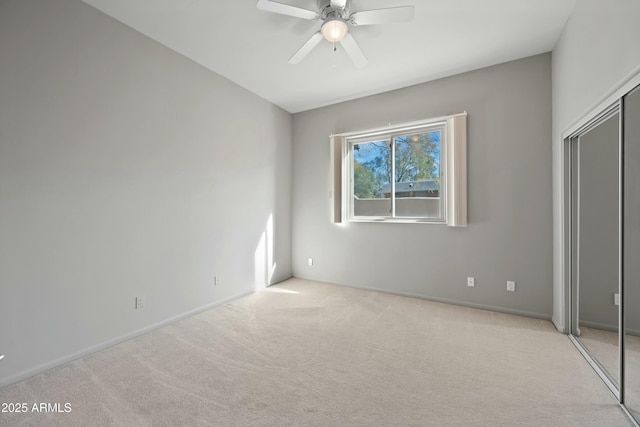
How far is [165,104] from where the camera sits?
270 cm

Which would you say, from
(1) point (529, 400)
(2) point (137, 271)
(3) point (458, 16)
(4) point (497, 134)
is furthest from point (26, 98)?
(4) point (497, 134)

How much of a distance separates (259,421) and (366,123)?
3618mm

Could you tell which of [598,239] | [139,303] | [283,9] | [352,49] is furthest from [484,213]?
[139,303]

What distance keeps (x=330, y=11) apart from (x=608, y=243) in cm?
267

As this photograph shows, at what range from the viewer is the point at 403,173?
3760 millimetres

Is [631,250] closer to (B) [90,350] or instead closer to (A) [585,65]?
(A) [585,65]

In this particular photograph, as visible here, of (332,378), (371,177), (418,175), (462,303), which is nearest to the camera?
(332,378)

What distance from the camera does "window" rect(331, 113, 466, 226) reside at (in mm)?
3186

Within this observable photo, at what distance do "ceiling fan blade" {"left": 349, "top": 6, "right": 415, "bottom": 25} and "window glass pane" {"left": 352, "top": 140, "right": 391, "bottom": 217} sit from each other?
2004 millimetres

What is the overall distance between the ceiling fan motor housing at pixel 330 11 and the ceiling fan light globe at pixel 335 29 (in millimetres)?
32

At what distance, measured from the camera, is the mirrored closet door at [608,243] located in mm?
1576

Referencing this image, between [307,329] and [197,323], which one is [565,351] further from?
[197,323]

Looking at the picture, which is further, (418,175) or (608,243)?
(418,175)

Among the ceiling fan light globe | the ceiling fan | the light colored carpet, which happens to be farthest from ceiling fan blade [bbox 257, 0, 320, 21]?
the light colored carpet
